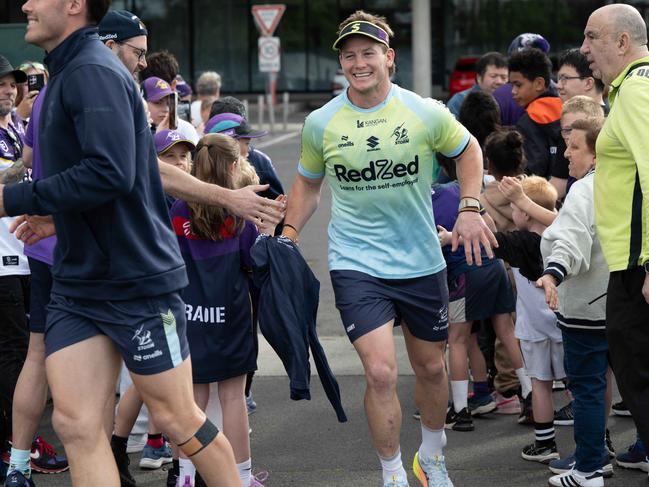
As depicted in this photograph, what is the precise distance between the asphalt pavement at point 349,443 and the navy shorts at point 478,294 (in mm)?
644

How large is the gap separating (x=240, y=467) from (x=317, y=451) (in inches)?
38.5

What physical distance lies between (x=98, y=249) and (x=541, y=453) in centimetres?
285

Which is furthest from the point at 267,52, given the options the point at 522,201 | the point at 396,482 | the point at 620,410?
the point at 396,482

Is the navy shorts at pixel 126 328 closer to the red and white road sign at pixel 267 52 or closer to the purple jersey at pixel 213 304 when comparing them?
the purple jersey at pixel 213 304

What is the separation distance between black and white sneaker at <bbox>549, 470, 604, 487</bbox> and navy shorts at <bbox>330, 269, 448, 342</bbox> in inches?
34.0

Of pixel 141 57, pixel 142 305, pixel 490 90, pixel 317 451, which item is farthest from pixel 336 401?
pixel 490 90

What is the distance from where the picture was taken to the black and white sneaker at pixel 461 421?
22.4 ft

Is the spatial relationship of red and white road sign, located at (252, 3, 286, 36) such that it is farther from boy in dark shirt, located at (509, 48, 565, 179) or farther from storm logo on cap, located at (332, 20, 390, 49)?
storm logo on cap, located at (332, 20, 390, 49)

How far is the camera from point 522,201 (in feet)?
19.8

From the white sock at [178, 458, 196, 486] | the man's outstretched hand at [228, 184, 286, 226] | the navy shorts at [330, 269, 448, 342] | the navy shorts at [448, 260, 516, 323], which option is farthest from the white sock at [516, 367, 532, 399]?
the man's outstretched hand at [228, 184, 286, 226]

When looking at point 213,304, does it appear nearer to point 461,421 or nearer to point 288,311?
point 288,311

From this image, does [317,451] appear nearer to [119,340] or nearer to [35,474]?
[35,474]

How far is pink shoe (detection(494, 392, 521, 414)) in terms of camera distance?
7211mm

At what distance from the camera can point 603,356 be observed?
571 centimetres
